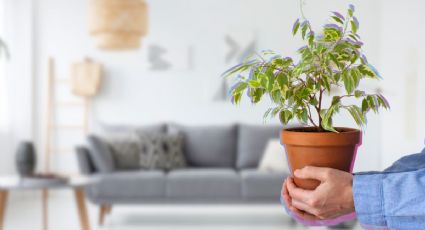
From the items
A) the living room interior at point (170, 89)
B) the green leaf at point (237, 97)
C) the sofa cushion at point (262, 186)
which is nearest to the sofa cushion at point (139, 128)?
the living room interior at point (170, 89)

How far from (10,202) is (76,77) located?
125cm

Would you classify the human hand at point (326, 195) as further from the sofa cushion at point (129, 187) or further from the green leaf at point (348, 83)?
the sofa cushion at point (129, 187)

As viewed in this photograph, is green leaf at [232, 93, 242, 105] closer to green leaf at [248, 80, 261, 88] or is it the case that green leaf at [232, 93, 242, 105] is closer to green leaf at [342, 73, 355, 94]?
green leaf at [248, 80, 261, 88]

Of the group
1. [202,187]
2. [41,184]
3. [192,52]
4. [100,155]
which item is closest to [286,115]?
[41,184]

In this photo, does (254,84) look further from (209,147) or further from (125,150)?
(209,147)

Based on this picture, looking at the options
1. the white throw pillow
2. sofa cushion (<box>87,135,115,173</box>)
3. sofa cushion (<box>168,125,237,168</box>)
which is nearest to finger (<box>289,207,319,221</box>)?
the white throw pillow

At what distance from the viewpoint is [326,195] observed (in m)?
0.83

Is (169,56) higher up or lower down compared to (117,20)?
lower down

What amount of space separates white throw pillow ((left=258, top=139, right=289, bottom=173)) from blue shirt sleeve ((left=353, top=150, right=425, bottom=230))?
113 inches

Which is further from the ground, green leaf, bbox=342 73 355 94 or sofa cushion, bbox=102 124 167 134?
green leaf, bbox=342 73 355 94

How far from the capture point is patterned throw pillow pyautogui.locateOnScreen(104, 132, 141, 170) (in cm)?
389

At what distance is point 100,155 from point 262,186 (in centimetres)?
115

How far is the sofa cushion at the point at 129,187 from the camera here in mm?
3574

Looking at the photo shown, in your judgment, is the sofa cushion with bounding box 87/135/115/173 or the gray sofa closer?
the gray sofa
